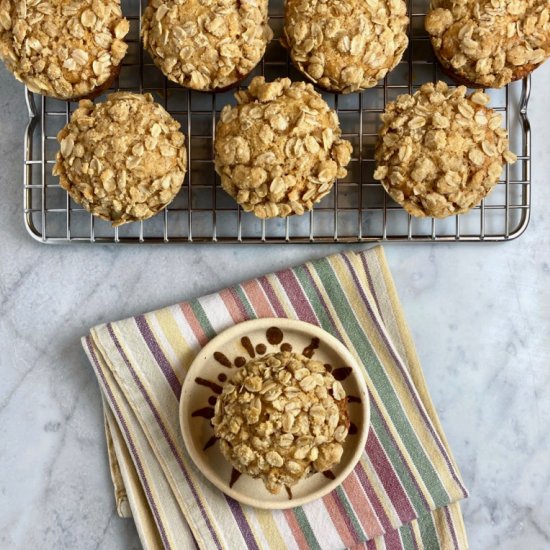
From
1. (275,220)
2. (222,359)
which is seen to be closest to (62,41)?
(275,220)

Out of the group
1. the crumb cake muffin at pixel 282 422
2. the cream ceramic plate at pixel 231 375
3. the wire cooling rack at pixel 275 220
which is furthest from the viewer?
the wire cooling rack at pixel 275 220

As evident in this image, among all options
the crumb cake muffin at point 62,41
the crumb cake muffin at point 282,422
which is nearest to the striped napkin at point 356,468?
the crumb cake muffin at point 282,422

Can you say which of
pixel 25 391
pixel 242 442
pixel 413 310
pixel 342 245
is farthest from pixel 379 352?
pixel 25 391

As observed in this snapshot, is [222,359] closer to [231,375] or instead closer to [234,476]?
[231,375]

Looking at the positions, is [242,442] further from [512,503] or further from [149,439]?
[512,503]

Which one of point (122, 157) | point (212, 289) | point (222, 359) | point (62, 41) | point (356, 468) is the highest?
point (62, 41)

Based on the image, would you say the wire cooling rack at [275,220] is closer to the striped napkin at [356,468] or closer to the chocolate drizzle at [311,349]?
the striped napkin at [356,468]
